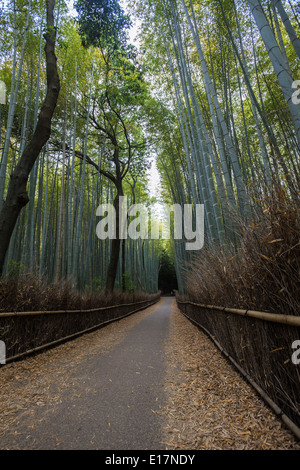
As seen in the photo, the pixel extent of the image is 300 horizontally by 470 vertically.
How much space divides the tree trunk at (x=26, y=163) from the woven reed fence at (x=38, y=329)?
81 cm

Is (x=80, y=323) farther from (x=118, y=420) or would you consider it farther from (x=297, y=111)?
(x=297, y=111)

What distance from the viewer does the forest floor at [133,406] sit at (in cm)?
112

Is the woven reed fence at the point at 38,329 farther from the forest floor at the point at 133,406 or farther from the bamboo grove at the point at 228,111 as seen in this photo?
the bamboo grove at the point at 228,111

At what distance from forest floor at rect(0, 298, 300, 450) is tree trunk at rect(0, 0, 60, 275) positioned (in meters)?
1.62

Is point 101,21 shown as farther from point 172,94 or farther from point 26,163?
point 26,163

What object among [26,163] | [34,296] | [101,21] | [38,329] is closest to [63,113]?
[101,21]

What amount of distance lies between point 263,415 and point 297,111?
6.76ft

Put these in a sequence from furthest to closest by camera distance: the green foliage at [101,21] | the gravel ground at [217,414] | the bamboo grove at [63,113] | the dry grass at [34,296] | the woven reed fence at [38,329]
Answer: the green foliage at [101,21], the bamboo grove at [63,113], the dry grass at [34,296], the woven reed fence at [38,329], the gravel ground at [217,414]

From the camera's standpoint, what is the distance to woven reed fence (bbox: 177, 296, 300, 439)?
3.51ft

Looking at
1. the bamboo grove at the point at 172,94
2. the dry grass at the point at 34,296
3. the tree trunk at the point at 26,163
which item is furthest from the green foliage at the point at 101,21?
the dry grass at the point at 34,296

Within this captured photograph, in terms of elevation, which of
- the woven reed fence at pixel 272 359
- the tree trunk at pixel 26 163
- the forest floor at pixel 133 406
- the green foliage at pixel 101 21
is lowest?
the forest floor at pixel 133 406

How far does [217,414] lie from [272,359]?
1.56 ft

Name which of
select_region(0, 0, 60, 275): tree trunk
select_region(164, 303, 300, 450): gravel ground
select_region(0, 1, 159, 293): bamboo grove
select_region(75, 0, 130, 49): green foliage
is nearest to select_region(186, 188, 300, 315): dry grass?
select_region(164, 303, 300, 450): gravel ground
